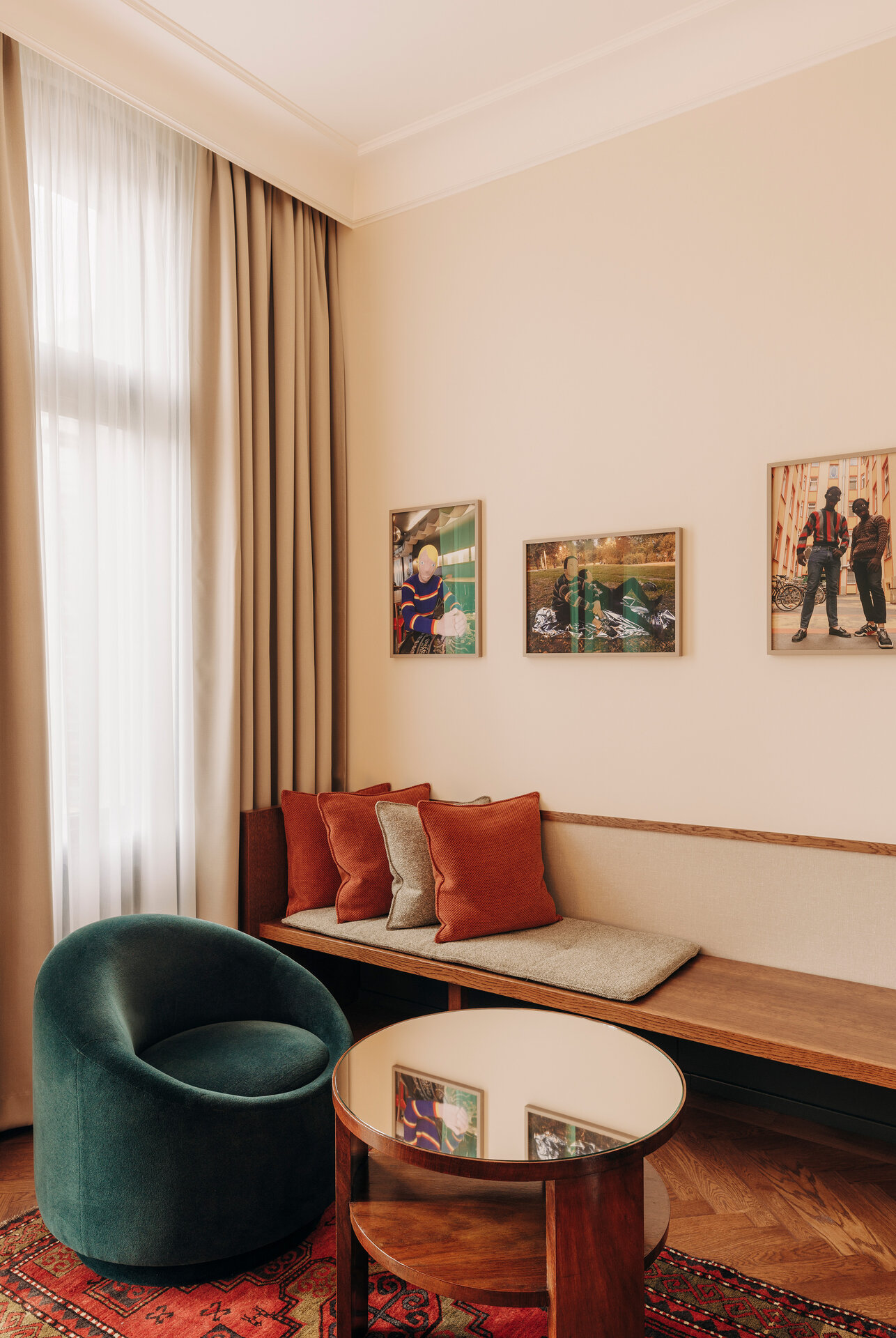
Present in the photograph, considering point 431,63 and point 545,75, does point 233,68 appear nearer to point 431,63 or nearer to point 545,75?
point 431,63

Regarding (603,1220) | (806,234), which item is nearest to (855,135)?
(806,234)

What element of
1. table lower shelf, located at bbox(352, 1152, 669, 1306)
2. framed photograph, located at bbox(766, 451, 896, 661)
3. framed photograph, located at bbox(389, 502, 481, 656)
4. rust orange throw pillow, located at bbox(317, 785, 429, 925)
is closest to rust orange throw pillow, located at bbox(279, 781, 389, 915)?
rust orange throw pillow, located at bbox(317, 785, 429, 925)

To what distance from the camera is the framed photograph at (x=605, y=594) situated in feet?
9.30

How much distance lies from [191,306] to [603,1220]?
2.87 metres

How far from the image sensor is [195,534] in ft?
9.96

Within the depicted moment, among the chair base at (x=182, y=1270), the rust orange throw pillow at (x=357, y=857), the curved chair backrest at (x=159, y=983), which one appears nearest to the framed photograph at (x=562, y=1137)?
the chair base at (x=182, y=1270)

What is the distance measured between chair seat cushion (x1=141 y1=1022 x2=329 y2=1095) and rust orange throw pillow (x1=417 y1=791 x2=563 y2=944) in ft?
2.17

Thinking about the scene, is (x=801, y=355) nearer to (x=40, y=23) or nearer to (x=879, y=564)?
(x=879, y=564)

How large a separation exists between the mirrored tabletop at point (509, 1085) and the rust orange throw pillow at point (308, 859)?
1.18 metres

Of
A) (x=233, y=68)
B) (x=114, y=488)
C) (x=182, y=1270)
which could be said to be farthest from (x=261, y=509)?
(x=182, y=1270)

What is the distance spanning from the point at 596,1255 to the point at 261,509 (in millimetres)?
2511

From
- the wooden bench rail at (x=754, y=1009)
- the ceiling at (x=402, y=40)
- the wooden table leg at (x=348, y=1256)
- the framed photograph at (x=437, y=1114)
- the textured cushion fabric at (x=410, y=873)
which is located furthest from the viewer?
the textured cushion fabric at (x=410, y=873)

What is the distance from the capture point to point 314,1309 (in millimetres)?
1797

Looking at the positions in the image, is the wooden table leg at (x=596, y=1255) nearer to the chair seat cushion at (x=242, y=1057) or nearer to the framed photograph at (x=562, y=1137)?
the framed photograph at (x=562, y=1137)
